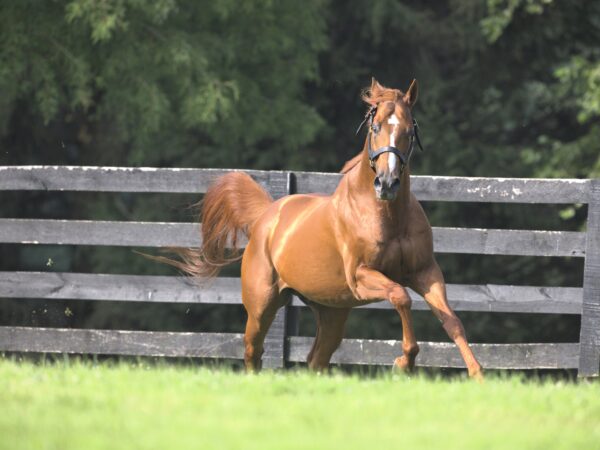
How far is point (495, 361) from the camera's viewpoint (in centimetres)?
961

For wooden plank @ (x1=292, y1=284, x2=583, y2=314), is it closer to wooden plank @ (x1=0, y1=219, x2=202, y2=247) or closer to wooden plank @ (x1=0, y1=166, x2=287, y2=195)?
wooden plank @ (x1=0, y1=219, x2=202, y2=247)

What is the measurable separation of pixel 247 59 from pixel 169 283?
992cm

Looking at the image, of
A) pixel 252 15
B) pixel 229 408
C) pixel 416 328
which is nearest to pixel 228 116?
pixel 252 15

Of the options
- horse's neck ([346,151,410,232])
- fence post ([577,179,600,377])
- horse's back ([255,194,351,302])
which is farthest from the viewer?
fence post ([577,179,600,377])

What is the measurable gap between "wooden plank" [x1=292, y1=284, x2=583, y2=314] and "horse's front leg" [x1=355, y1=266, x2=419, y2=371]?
6.83ft

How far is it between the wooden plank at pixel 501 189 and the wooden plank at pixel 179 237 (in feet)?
0.86

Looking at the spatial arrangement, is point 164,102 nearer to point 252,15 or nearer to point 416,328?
point 252,15

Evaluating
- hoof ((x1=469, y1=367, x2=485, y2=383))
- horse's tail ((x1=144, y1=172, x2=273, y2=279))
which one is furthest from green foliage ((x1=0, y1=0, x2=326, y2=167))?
hoof ((x1=469, y1=367, x2=485, y2=383))

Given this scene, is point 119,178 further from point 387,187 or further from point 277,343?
point 387,187

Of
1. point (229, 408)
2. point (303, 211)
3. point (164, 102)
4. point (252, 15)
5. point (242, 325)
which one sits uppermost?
point (252, 15)

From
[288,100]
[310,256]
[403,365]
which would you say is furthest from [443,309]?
[288,100]

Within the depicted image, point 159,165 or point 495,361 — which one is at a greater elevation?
point 159,165

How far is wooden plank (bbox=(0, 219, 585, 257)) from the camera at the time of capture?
9578 mm

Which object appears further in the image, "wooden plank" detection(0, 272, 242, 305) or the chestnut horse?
"wooden plank" detection(0, 272, 242, 305)
